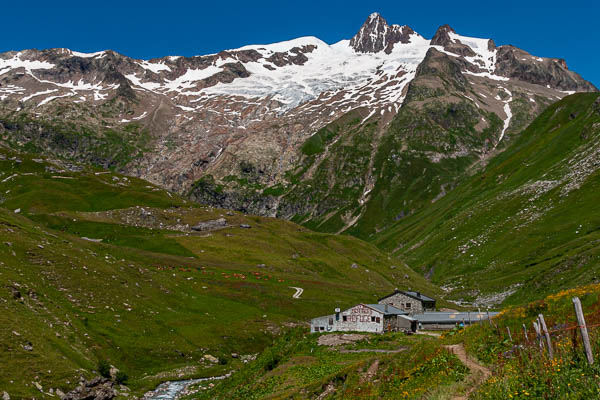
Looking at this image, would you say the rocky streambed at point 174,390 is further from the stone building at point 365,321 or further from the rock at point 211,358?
the stone building at point 365,321

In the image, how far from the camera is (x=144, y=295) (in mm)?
94000

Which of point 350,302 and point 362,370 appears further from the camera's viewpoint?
point 350,302

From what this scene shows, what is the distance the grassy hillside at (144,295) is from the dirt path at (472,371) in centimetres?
3956

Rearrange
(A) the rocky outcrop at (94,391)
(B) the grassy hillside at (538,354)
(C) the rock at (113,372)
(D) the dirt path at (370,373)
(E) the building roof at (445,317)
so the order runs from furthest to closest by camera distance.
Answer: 1. (E) the building roof at (445,317)
2. (C) the rock at (113,372)
3. (A) the rocky outcrop at (94,391)
4. (D) the dirt path at (370,373)
5. (B) the grassy hillside at (538,354)

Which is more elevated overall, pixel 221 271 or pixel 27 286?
pixel 221 271

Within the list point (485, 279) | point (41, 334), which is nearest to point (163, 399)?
point (41, 334)

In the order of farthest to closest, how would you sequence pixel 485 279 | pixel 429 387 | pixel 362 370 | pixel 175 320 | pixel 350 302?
pixel 485 279
pixel 350 302
pixel 175 320
pixel 362 370
pixel 429 387

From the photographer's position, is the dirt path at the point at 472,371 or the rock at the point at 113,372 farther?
the rock at the point at 113,372

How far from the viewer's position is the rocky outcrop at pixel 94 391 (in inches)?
1950

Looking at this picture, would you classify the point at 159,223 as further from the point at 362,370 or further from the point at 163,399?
the point at 362,370

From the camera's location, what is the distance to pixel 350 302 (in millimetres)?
131500

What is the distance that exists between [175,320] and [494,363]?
74.7m

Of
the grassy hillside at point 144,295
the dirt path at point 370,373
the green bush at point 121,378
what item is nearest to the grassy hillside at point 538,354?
the dirt path at point 370,373

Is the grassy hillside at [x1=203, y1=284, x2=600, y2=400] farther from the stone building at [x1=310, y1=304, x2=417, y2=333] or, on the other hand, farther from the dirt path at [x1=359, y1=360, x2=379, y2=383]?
the stone building at [x1=310, y1=304, x2=417, y2=333]
